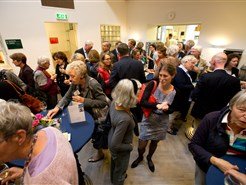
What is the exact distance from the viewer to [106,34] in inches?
280

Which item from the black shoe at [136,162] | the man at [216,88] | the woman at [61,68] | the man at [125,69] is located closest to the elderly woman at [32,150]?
the black shoe at [136,162]

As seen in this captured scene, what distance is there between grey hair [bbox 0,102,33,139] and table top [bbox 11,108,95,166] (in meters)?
0.65

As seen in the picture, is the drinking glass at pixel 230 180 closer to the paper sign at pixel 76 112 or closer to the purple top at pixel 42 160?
the purple top at pixel 42 160

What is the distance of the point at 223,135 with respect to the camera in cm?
114

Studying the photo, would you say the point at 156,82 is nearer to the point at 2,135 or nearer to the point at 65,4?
the point at 2,135

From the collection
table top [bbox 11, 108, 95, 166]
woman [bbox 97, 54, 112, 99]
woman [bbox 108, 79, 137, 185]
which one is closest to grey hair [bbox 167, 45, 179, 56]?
woman [bbox 97, 54, 112, 99]

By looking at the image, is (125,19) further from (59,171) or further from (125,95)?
(59,171)

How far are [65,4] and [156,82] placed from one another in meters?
5.24

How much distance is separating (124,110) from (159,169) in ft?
4.44

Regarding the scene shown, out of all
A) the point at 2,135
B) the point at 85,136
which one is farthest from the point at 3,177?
the point at 85,136

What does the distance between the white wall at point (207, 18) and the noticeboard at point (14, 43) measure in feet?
17.9

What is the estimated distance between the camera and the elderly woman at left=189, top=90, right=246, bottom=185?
1042 millimetres

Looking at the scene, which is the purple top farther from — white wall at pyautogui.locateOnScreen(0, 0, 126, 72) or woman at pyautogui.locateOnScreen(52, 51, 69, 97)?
white wall at pyautogui.locateOnScreen(0, 0, 126, 72)

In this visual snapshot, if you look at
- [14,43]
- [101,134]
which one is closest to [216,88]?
[101,134]
